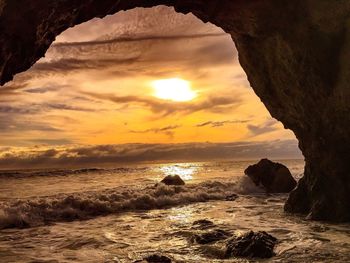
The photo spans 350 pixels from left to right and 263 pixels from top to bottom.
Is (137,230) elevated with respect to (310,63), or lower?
lower

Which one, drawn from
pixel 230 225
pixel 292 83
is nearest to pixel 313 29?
pixel 292 83

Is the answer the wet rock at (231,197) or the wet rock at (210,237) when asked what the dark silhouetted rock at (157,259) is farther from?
the wet rock at (231,197)

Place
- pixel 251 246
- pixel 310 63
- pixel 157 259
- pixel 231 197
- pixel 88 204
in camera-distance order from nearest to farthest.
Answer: pixel 157 259, pixel 251 246, pixel 310 63, pixel 88 204, pixel 231 197

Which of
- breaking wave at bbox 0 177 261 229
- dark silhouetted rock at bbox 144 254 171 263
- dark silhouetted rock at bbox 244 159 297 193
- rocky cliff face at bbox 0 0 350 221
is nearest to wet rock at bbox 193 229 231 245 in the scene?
dark silhouetted rock at bbox 144 254 171 263

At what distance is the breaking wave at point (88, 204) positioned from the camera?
13.9 meters

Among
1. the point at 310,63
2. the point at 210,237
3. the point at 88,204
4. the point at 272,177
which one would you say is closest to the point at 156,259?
the point at 210,237

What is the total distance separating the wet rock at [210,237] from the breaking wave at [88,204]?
6.99 m

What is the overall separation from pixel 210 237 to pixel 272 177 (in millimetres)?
15503

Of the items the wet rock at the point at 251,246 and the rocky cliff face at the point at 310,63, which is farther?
the rocky cliff face at the point at 310,63

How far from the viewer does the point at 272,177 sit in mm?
23625

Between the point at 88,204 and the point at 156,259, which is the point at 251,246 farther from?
the point at 88,204

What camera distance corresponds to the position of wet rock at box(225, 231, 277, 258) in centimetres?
757

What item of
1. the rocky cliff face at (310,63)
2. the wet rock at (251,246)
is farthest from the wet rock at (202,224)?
the rocky cliff face at (310,63)

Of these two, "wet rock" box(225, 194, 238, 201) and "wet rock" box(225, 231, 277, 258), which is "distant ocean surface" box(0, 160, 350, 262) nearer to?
"wet rock" box(225, 231, 277, 258)
